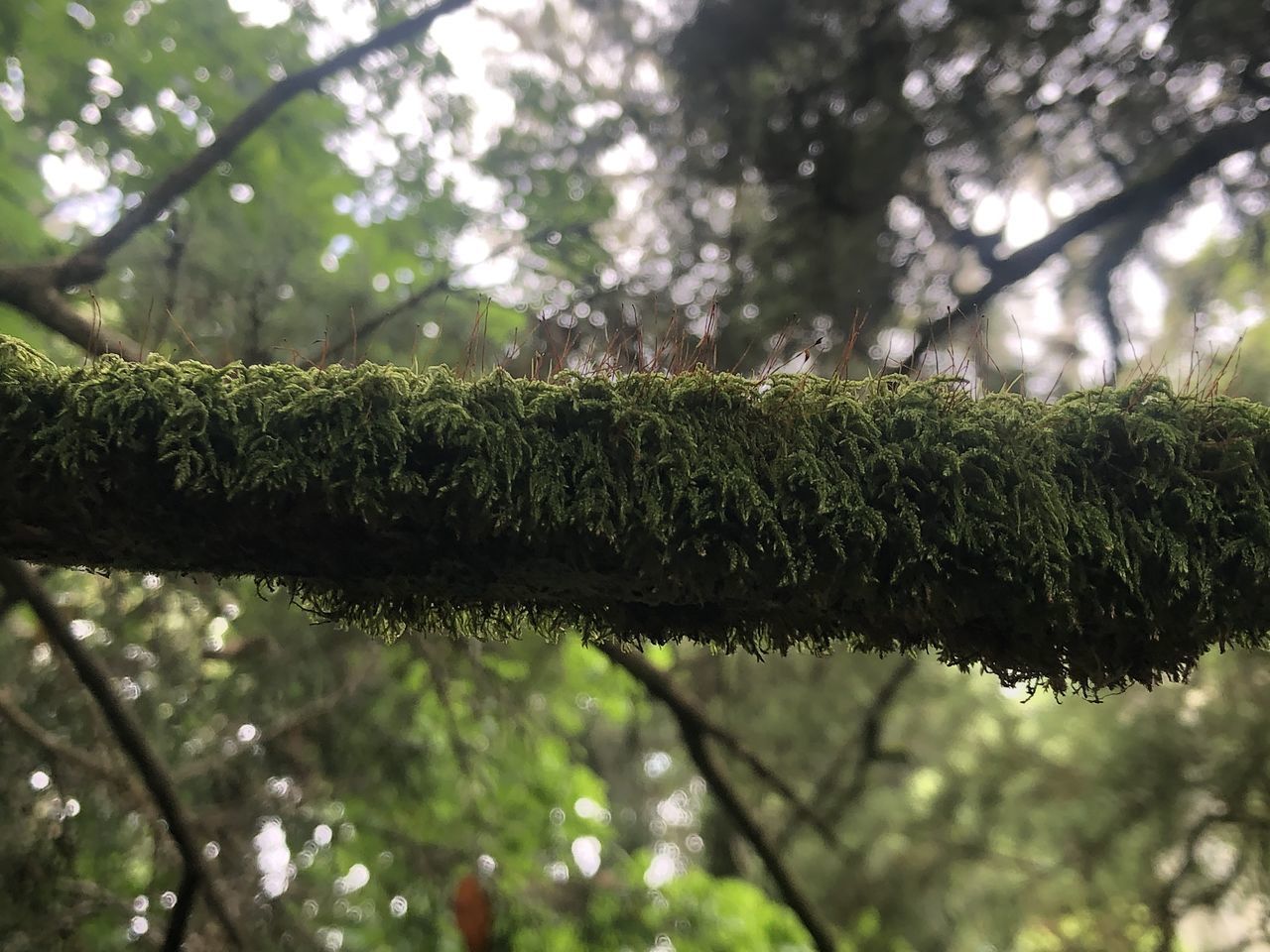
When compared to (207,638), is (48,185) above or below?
above

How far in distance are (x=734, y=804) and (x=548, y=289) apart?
3236 mm

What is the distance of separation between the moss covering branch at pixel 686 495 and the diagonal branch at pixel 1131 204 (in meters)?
2.18

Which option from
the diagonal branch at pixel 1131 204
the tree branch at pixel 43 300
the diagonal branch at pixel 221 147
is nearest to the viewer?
the tree branch at pixel 43 300

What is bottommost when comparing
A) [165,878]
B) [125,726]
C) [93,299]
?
[165,878]

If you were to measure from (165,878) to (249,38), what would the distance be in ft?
13.9

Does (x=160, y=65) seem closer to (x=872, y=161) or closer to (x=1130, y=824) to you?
(x=872, y=161)

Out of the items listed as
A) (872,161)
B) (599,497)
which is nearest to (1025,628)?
(599,497)

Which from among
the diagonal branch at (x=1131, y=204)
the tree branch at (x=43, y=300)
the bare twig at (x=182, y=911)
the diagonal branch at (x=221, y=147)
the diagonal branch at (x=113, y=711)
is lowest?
the bare twig at (x=182, y=911)

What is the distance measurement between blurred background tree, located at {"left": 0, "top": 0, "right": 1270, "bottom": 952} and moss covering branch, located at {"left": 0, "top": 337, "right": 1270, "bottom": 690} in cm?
169

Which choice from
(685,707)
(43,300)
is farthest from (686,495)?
(43,300)

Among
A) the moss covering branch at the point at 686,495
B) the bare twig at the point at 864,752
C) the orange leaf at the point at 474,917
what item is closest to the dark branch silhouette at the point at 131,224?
the moss covering branch at the point at 686,495

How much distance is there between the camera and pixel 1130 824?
17.8 feet

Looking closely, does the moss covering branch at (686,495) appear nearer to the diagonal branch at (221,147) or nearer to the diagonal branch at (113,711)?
the diagonal branch at (113,711)

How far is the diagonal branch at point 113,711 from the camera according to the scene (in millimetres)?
2508
